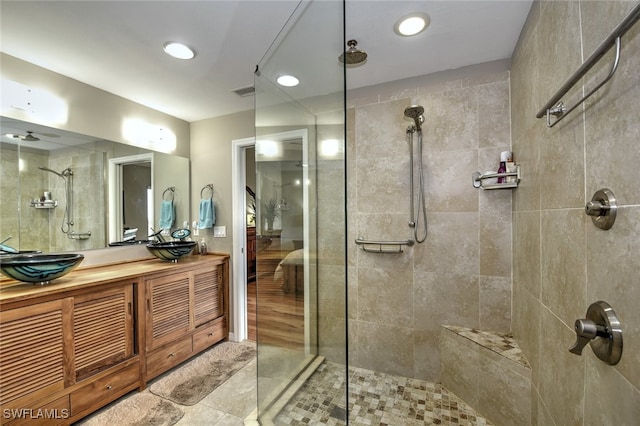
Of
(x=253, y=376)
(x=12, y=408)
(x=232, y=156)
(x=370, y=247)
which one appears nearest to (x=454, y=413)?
(x=370, y=247)

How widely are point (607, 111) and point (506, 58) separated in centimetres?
127

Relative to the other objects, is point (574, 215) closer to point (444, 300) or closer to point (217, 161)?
point (444, 300)

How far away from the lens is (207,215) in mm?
2756

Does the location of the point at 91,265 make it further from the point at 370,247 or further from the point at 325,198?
the point at 370,247

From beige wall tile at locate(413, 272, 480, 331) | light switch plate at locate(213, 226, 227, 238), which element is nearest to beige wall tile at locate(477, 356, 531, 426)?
beige wall tile at locate(413, 272, 480, 331)

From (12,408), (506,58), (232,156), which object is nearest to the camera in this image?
(12,408)

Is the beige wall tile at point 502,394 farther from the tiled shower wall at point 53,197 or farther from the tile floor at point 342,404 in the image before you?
the tiled shower wall at point 53,197

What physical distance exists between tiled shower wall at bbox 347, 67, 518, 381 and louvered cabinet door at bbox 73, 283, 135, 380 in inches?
65.3

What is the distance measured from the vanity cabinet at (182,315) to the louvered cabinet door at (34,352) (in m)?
0.49

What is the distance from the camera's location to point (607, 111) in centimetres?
76

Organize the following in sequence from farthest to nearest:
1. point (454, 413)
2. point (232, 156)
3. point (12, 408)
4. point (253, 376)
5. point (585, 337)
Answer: point (232, 156) → point (253, 376) → point (454, 413) → point (12, 408) → point (585, 337)

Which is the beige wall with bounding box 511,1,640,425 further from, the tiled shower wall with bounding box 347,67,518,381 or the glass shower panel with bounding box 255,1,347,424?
the glass shower panel with bounding box 255,1,347,424

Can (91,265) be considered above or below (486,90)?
below

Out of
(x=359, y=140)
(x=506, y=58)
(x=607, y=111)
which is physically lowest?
(x=607, y=111)
